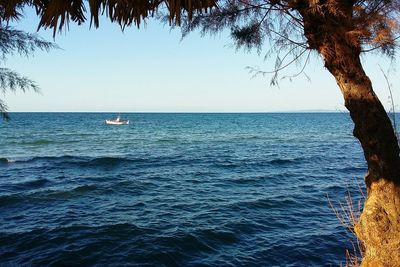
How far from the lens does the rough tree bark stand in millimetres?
3912

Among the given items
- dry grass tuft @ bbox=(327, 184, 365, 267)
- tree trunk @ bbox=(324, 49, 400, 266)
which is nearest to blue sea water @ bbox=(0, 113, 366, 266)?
dry grass tuft @ bbox=(327, 184, 365, 267)

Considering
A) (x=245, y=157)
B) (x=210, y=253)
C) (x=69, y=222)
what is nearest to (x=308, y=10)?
(x=210, y=253)

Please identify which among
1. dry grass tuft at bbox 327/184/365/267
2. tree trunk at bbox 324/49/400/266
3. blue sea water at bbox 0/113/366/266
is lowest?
blue sea water at bbox 0/113/366/266

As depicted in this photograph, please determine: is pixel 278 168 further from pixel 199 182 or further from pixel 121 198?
pixel 121 198

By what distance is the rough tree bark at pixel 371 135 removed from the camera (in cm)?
391

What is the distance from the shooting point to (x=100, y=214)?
11.6 metres

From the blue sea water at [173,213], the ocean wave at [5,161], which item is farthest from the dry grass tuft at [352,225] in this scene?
the ocean wave at [5,161]

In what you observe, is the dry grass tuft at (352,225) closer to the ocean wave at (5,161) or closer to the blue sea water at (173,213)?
the blue sea water at (173,213)

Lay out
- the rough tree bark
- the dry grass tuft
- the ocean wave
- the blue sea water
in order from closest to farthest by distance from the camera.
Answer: the rough tree bark, the dry grass tuft, the blue sea water, the ocean wave

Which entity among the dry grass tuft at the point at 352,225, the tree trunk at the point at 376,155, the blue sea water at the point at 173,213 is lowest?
the blue sea water at the point at 173,213

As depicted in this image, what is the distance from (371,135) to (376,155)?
0.25 metres

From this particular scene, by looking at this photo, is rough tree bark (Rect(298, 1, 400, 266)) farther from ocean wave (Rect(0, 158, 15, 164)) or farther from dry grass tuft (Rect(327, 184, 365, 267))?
ocean wave (Rect(0, 158, 15, 164))

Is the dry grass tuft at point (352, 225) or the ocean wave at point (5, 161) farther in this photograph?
the ocean wave at point (5, 161)

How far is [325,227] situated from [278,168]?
10.5m
